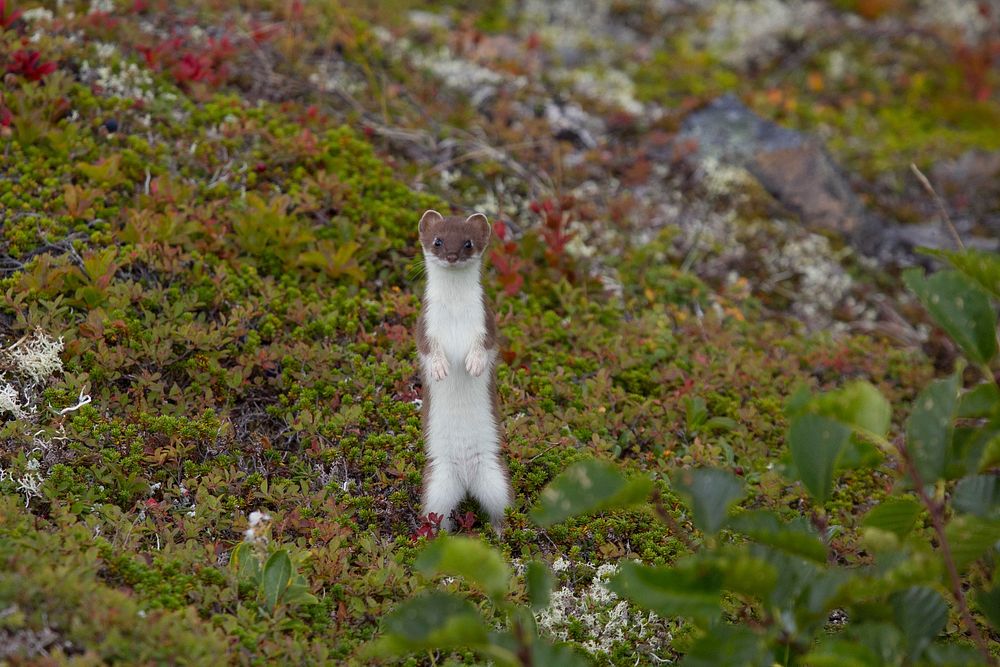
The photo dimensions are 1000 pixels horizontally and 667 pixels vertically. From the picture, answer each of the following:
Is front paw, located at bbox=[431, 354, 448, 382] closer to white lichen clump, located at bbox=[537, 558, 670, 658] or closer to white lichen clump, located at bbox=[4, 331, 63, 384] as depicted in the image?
white lichen clump, located at bbox=[537, 558, 670, 658]

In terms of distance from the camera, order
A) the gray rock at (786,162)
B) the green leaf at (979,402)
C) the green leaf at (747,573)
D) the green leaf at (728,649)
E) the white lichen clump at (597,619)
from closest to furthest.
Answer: the green leaf at (747,573)
the green leaf at (728,649)
the green leaf at (979,402)
the white lichen clump at (597,619)
the gray rock at (786,162)

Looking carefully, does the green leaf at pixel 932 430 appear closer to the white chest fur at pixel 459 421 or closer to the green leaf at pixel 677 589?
the green leaf at pixel 677 589

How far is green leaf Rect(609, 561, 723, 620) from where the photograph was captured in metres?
3.78

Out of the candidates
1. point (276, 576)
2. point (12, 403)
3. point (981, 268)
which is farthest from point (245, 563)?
point (981, 268)

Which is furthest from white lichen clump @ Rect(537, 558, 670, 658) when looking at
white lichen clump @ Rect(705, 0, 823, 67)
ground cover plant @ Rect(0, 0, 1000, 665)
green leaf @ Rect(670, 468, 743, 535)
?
white lichen clump @ Rect(705, 0, 823, 67)

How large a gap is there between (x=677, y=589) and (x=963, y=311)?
69.4 inches

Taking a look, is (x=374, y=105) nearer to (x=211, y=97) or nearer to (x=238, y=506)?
(x=211, y=97)

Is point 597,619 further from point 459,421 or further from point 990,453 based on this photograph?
point 990,453

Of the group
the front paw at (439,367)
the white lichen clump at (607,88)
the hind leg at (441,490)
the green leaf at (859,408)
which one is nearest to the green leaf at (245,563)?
the hind leg at (441,490)

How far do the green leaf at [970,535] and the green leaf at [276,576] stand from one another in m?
3.10

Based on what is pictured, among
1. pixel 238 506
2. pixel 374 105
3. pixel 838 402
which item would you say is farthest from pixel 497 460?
pixel 374 105

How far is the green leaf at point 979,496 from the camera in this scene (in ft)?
13.3

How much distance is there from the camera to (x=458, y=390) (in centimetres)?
592

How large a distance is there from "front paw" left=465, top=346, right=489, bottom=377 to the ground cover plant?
0.84 m
